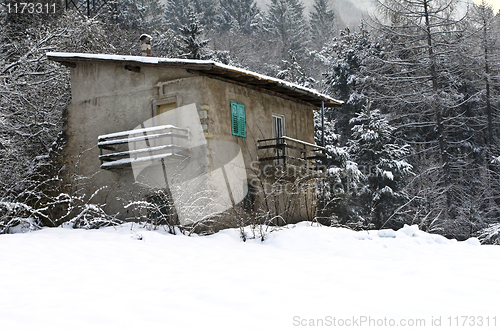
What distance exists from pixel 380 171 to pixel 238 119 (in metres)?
11.6

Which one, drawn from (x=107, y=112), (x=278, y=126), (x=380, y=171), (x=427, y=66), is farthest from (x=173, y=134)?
(x=427, y=66)

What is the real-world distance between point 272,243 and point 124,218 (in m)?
5.80

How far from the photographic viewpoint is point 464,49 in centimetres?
2405

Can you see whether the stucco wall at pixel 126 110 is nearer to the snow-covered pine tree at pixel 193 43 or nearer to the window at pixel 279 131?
the window at pixel 279 131

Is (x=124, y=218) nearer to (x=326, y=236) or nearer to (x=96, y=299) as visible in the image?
(x=326, y=236)

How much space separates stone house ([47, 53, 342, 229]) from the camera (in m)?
13.9

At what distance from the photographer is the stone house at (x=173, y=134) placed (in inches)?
547

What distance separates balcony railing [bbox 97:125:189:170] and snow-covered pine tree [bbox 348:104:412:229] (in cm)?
1311

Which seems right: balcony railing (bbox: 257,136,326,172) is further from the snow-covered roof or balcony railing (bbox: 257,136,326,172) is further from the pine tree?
the pine tree

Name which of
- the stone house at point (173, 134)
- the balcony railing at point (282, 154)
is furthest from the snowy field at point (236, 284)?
the balcony railing at point (282, 154)

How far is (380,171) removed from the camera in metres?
24.6

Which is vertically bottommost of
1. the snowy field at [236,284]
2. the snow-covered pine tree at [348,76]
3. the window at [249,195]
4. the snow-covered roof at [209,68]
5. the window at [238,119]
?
the snowy field at [236,284]

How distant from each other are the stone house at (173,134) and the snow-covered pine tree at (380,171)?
8.88 m

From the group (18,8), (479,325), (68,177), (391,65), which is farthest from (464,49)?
(479,325)
